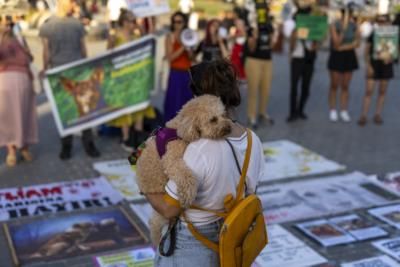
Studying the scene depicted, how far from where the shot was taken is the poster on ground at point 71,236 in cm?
435

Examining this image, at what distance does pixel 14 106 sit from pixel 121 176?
1.44m

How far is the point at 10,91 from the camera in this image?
20.4ft

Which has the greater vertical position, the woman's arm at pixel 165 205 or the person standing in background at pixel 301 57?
the woman's arm at pixel 165 205

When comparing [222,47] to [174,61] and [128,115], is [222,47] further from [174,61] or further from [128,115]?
[128,115]

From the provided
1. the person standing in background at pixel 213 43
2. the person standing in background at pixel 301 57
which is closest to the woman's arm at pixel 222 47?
the person standing in background at pixel 213 43

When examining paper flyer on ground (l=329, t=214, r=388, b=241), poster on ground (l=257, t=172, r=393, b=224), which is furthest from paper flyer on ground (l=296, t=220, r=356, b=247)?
poster on ground (l=257, t=172, r=393, b=224)

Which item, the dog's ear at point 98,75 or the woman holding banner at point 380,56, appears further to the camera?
the woman holding banner at point 380,56

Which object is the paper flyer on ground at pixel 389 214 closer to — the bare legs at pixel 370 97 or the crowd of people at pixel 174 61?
the crowd of people at pixel 174 61

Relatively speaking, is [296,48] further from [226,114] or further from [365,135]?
[226,114]

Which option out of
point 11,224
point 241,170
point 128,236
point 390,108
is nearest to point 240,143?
point 241,170

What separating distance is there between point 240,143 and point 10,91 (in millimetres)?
4482

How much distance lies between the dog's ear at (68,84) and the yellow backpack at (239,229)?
175 inches

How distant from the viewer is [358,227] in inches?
194

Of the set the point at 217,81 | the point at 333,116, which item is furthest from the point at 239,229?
the point at 333,116
